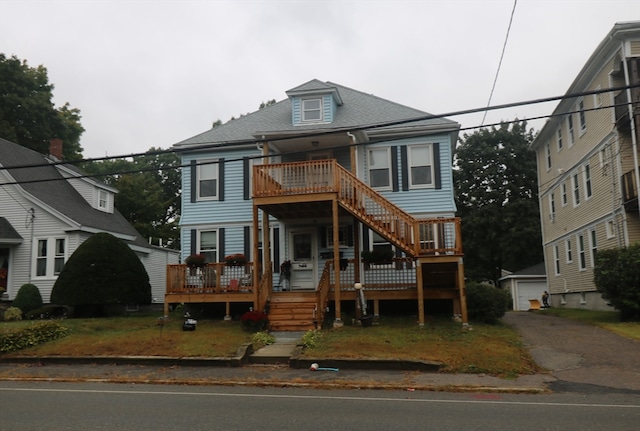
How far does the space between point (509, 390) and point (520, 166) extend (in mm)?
38641

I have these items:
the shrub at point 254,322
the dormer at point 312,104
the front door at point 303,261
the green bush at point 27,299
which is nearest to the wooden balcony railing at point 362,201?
the front door at point 303,261

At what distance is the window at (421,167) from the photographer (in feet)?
65.2

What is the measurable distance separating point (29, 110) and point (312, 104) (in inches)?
1093

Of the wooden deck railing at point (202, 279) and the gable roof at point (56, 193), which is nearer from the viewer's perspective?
the wooden deck railing at point (202, 279)

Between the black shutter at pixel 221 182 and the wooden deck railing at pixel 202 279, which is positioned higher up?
the black shutter at pixel 221 182

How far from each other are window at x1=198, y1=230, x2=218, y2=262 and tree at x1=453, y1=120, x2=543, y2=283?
28.2 metres

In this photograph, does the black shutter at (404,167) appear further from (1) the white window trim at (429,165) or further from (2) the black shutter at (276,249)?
(2) the black shutter at (276,249)

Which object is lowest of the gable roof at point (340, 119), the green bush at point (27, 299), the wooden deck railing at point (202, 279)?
the green bush at point (27, 299)

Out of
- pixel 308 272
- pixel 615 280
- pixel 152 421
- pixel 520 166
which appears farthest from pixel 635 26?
pixel 520 166

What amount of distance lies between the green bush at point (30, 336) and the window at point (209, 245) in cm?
663

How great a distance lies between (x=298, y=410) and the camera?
26.1ft

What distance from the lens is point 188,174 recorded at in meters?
21.7

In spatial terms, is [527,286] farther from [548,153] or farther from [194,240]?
[194,240]

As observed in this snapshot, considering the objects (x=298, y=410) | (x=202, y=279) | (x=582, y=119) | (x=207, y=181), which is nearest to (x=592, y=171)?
(x=582, y=119)
